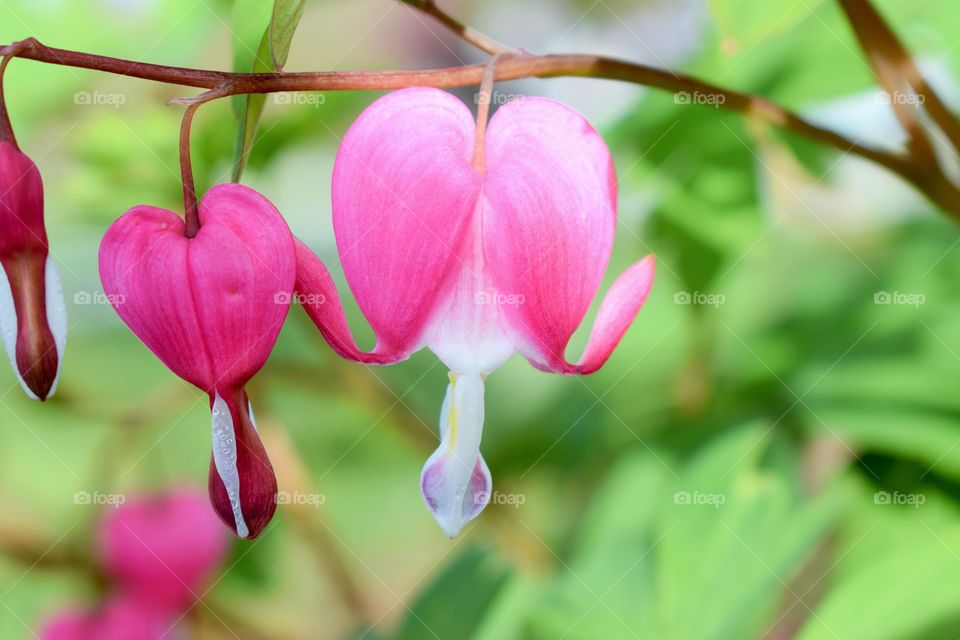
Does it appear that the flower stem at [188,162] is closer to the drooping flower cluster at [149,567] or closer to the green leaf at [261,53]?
the green leaf at [261,53]

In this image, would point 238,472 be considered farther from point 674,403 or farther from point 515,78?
point 674,403

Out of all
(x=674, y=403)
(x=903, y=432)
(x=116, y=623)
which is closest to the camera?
(x=903, y=432)

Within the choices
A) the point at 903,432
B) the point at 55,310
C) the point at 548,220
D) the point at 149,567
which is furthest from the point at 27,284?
the point at 903,432

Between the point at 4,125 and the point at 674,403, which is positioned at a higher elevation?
the point at 4,125

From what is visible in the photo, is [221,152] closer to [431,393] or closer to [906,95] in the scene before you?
[431,393]

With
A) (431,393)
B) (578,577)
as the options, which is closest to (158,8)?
(431,393)
